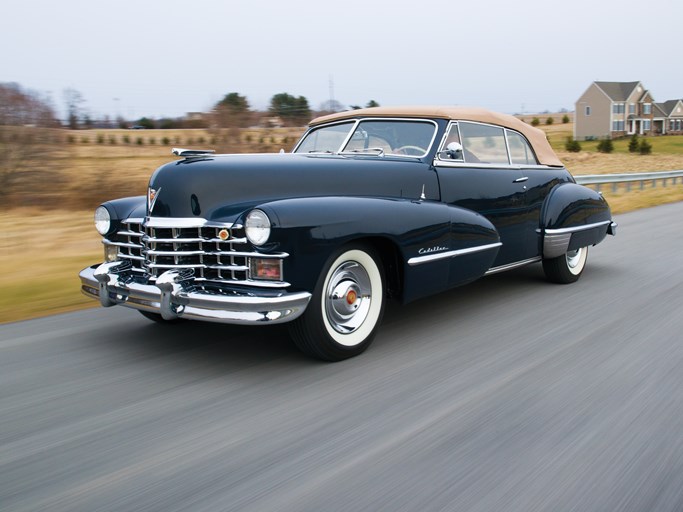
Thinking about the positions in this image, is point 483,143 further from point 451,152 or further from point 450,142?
point 451,152

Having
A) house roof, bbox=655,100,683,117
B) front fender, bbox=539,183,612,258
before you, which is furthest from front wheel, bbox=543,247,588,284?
house roof, bbox=655,100,683,117

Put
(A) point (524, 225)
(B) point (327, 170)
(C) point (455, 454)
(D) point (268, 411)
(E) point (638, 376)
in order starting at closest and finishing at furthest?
(C) point (455, 454) → (D) point (268, 411) → (E) point (638, 376) → (B) point (327, 170) → (A) point (524, 225)

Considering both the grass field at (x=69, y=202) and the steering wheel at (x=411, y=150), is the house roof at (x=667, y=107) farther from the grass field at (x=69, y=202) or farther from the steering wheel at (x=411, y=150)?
the steering wheel at (x=411, y=150)

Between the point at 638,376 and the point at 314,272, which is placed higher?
the point at 314,272

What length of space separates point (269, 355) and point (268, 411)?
0.88 m

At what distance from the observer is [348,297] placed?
4059 mm

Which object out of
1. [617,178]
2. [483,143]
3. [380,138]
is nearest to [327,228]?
[380,138]

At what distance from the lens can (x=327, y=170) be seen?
430 cm

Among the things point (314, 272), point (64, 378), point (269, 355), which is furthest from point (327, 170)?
point (64, 378)

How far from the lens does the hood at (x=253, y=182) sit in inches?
155

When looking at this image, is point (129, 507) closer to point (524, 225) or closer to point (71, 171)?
point (524, 225)

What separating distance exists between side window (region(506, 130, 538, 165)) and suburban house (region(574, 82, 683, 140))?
235 ft

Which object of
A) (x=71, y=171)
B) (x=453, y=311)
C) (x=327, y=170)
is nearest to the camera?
(x=327, y=170)

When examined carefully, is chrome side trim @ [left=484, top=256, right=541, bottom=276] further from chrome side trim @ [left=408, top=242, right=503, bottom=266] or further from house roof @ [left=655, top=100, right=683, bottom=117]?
house roof @ [left=655, top=100, right=683, bottom=117]
